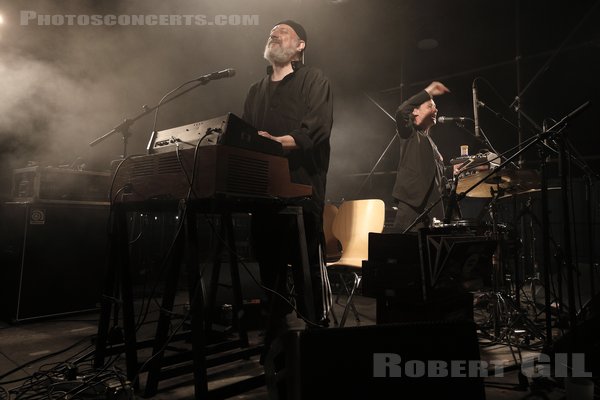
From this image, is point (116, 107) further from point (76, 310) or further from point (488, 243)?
point (488, 243)

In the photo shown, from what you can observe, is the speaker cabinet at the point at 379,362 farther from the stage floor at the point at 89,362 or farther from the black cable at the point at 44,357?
the black cable at the point at 44,357

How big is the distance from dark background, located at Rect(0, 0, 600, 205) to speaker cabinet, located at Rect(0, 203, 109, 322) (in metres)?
0.64

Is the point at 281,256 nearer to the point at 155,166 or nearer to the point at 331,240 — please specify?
the point at 155,166

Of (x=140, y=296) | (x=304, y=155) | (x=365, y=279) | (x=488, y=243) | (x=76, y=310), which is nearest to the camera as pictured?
(x=304, y=155)

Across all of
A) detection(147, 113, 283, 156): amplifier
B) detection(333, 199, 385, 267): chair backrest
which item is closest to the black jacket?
detection(333, 199, 385, 267): chair backrest

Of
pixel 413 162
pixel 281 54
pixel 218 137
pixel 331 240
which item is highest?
pixel 281 54

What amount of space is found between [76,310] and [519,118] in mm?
5490

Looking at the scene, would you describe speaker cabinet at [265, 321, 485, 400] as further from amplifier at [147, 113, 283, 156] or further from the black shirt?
the black shirt

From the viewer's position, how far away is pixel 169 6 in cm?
463

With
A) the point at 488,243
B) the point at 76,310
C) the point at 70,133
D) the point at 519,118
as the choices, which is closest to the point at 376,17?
the point at 519,118

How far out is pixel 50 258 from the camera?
10.4 ft

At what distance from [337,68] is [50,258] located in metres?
5.27

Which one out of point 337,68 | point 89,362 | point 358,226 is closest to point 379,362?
point 89,362

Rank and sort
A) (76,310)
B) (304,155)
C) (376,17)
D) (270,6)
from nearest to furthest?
(304,155)
(76,310)
(270,6)
(376,17)
